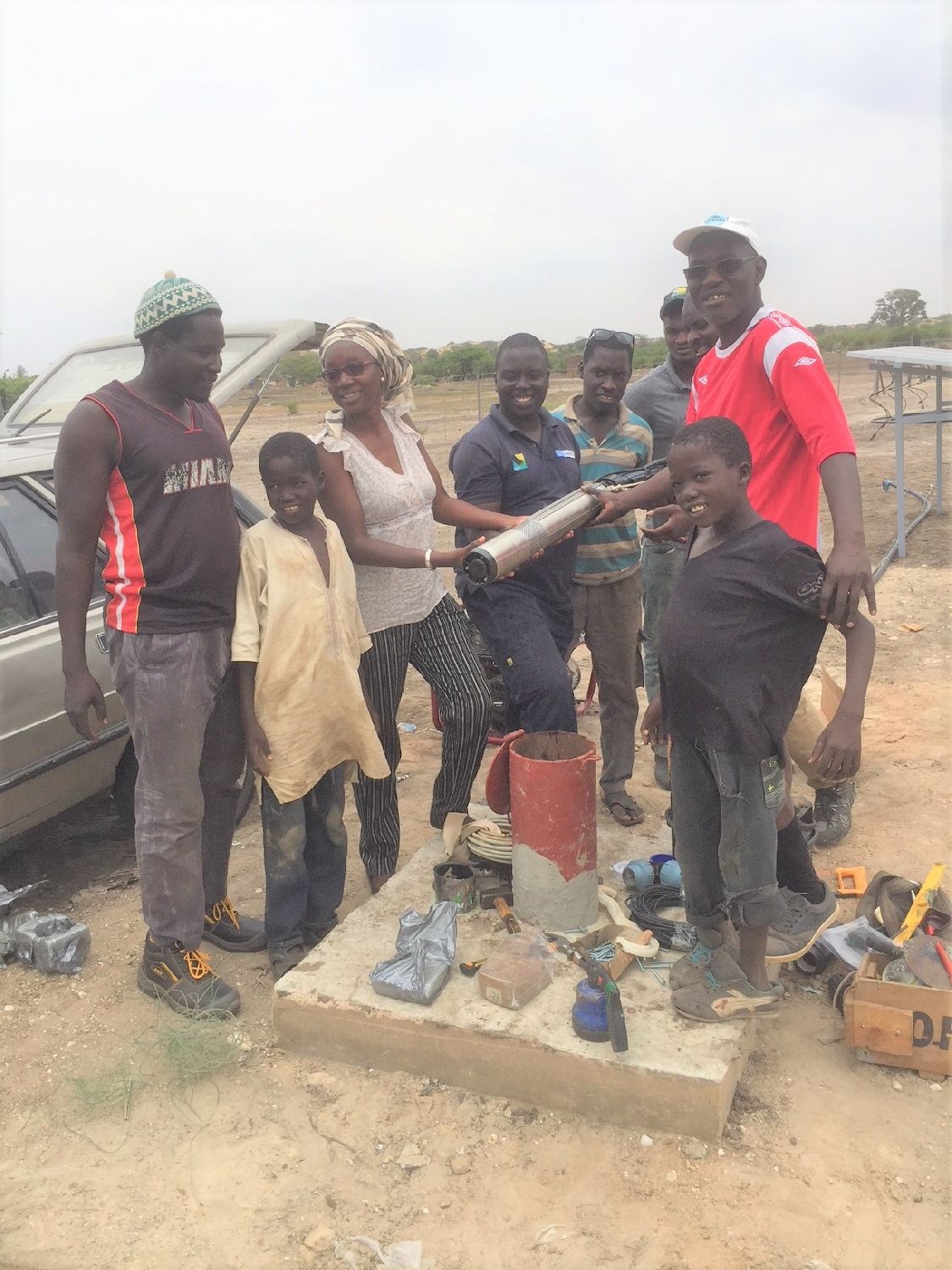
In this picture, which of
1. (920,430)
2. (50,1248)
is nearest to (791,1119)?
(50,1248)

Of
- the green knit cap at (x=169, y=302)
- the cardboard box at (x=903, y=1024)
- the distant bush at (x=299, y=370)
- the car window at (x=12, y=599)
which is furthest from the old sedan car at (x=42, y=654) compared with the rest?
the distant bush at (x=299, y=370)

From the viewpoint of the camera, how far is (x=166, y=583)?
2904mm

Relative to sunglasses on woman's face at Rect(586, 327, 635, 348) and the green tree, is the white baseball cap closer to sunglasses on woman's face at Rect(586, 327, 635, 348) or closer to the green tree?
sunglasses on woman's face at Rect(586, 327, 635, 348)

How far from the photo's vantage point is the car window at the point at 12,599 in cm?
362

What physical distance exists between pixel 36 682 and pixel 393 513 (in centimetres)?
146

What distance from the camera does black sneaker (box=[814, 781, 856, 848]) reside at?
4156 mm

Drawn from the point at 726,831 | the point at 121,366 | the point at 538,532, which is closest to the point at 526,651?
the point at 538,532

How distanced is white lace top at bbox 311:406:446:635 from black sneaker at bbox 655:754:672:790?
1778mm

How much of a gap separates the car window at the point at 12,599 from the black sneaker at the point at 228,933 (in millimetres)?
1277

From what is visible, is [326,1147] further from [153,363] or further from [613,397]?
[613,397]

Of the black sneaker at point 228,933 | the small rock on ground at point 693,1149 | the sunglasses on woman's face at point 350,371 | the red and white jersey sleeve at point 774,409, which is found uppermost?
the sunglasses on woman's face at point 350,371

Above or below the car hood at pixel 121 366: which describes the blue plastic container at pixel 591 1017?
below

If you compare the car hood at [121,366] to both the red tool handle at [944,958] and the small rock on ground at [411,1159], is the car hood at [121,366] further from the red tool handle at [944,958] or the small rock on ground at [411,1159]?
the red tool handle at [944,958]

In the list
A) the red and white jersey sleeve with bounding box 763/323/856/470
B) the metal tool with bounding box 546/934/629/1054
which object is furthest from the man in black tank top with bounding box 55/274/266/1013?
the red and white jersey sleeve with bounding box 763/323/856/470
